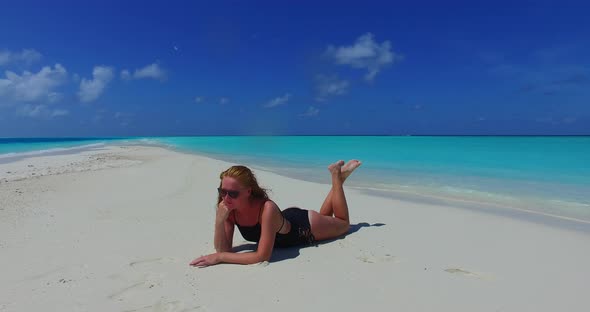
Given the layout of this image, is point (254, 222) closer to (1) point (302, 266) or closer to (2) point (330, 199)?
(1) point (302, 266)

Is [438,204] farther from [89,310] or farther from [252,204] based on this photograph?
[89,310]

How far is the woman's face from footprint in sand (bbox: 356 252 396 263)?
51.9 inches

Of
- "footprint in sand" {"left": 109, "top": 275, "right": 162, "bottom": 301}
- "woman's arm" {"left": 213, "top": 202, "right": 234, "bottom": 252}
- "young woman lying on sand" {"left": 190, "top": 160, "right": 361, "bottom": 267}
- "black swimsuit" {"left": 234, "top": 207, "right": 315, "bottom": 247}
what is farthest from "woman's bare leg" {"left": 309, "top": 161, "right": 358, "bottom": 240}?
"footprint in sand" {"left": 109, "top": 275, "right": 162, "bottom": 301}

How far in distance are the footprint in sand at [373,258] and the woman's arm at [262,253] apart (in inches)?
37.6

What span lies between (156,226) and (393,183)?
6.92 m

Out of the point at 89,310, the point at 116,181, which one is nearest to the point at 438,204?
the point at 89,310

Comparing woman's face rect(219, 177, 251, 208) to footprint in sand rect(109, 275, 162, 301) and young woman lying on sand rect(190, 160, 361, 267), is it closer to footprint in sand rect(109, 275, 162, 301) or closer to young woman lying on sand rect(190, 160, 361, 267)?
young woman lying on sand rect(190, 160, 361, 267)

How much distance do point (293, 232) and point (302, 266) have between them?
1.76 feet

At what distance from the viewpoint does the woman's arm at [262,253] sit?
351 cm

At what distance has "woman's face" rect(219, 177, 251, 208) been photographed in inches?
137

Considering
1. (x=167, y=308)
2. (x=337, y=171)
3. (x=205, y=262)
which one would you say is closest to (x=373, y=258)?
(x=337, y=171)

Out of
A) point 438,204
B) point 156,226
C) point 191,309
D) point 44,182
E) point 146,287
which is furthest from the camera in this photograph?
point 44,182

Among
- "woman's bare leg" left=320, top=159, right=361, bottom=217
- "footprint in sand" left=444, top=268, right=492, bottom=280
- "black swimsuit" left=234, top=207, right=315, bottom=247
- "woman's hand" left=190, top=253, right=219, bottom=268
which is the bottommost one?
"woman's hand" left=190, top=253, right=219, bottom=268

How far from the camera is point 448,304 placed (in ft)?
8.91
